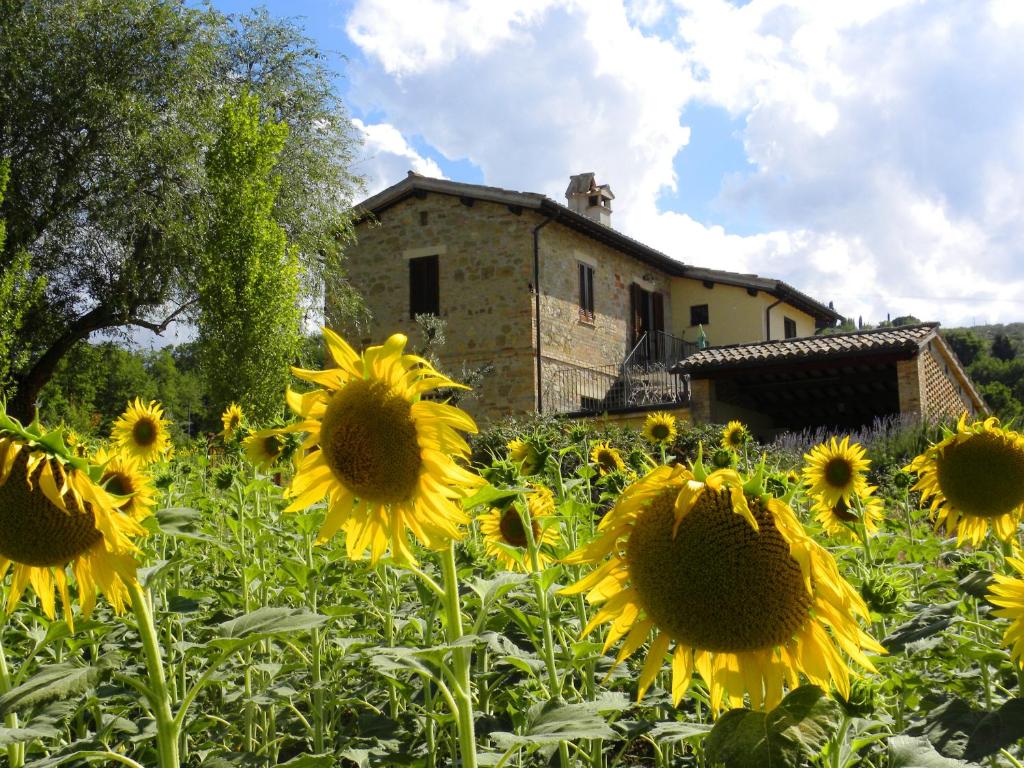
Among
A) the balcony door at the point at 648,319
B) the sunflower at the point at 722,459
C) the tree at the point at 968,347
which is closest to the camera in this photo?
the sunflower at the point at 722,459

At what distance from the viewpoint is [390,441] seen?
169cm

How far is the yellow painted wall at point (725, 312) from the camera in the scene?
22.5 metres

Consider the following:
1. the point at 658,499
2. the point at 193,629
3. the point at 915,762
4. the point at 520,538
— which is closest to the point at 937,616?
the point at 915,762

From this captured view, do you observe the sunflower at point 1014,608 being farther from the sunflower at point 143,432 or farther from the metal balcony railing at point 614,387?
the metal balcony railing at point 614,387

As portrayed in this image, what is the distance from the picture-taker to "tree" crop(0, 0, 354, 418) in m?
17.0

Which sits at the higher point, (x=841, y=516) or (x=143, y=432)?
(x=143, y=432)

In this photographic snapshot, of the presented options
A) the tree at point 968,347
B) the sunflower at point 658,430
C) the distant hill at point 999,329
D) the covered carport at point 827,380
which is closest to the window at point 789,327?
the covered carport at point 827,380

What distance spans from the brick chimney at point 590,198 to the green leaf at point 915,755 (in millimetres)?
22225

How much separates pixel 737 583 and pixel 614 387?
1904 cm

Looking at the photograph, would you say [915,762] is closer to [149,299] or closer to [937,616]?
[937,616]

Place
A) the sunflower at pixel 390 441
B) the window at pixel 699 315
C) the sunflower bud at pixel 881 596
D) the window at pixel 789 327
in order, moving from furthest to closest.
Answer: the window at pixel 789 327, the window at pixel 699 315, the sunflower bud at pixel 881 596, the sunflower at pixel 390 441

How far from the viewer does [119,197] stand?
17.2 meters

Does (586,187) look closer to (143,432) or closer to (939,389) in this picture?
(939,389)

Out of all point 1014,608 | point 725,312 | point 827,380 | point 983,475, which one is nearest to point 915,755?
point 1014,608
